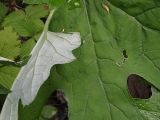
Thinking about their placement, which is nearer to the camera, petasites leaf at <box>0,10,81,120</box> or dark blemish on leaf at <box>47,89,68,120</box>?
petasites leaf at <box>0,10,81,120</box>

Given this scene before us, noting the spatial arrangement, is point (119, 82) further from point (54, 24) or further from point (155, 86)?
point (54, 24)

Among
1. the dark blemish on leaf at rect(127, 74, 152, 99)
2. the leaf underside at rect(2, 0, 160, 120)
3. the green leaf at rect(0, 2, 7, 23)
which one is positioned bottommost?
the dark blemish on leaf at rect(127, 74, 152, 99)

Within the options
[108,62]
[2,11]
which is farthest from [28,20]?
[108,62]

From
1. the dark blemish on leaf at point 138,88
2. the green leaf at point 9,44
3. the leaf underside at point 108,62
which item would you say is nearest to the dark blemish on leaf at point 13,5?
the green leaf at point 9,44

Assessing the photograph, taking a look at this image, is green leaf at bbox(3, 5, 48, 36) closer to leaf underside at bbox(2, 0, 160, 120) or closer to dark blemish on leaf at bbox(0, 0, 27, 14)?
dark blemish on leaf at bbox(0, 0, 27, 14)

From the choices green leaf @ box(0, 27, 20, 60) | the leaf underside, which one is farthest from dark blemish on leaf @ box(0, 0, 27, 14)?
the leaf underside

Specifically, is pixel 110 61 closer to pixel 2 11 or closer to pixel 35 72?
pixel 35 72

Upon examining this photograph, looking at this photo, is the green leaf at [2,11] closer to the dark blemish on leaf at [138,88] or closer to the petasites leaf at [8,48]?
the petasites leaf at [8,48]
